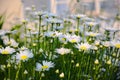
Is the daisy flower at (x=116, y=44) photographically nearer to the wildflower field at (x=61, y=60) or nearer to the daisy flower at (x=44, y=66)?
the wildflower field at (x=61, y=60)

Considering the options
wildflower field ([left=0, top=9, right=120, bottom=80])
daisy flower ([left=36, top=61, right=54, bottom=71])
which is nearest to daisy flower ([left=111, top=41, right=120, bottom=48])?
wildflower field ([left=0, top=9, right=120, bottom=80])

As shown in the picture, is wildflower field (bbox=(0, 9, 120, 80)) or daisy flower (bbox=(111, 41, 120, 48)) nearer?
wildflower field (bbox=(0, 9, 120, 80))

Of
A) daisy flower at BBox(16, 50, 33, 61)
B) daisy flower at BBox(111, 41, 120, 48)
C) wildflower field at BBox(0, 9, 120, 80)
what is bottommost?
wildflower field at BBox(0, 9, 120, 80)

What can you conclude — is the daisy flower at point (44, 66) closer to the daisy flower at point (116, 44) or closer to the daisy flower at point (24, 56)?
the daisy flower at point (24, 56)

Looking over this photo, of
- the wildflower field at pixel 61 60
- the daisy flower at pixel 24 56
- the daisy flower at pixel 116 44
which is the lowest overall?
the wildflower field at pixel 61 60

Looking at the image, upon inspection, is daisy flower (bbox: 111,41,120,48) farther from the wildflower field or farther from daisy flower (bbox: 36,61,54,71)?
daisy flower (bbox: 36,61,54,71)

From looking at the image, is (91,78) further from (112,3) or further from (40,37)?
(112,3)

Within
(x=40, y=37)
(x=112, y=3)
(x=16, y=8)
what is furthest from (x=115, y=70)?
(x=112, y=3)

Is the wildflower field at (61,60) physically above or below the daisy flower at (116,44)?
below

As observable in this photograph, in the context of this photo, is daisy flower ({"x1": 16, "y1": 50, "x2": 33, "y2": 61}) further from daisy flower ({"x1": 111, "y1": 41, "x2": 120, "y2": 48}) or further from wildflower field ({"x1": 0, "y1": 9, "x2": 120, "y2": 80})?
daisy flower ({"x1": 111, "y1": 41, "x2": 120, "y2": 48})

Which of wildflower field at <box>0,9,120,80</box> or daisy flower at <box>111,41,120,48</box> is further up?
daisy flower at <box>111,41,120,48</box>

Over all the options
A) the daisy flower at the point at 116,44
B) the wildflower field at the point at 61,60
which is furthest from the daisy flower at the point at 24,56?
the daisy flower at the point at 116,44

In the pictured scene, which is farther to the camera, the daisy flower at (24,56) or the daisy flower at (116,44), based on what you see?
the daisy flower at (116,44)
